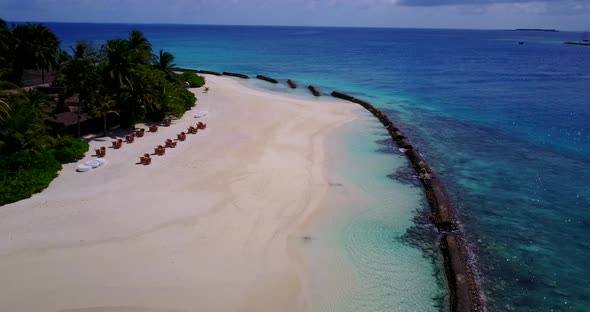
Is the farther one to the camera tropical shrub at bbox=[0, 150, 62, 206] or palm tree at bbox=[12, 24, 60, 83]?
palm tree at bbox=[12, 24, 60, 83]

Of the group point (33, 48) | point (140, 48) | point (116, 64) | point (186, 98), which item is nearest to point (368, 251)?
point (116, 64)

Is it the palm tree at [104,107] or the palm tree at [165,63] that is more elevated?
the palm tree at [165,63]

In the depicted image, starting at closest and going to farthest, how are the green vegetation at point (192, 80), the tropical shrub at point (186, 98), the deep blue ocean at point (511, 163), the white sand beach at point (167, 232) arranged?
the white sand beach at point (167, 232), the deep blue ocean at point (511, 163), the tropical shrub at point (186, 98), the green vegetation at point (192, 80)

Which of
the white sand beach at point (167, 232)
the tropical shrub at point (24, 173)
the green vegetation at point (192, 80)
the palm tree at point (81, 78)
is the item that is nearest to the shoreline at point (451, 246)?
the white sand beach at point (167, 232)

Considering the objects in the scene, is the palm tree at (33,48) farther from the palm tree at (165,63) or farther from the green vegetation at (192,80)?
the green vegetation at (192,80)

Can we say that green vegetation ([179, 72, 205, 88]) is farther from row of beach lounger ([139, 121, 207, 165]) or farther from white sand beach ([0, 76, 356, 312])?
white sand beach ([0, 76, 356, 312])

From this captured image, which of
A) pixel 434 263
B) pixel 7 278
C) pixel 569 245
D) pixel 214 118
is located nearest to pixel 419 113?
pixel 214 118

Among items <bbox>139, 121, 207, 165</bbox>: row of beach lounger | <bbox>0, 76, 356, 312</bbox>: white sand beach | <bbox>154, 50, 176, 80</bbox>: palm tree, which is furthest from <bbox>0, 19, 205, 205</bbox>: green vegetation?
<bbox>139, 121, 207, 165</bbox>: row of beach lounger
